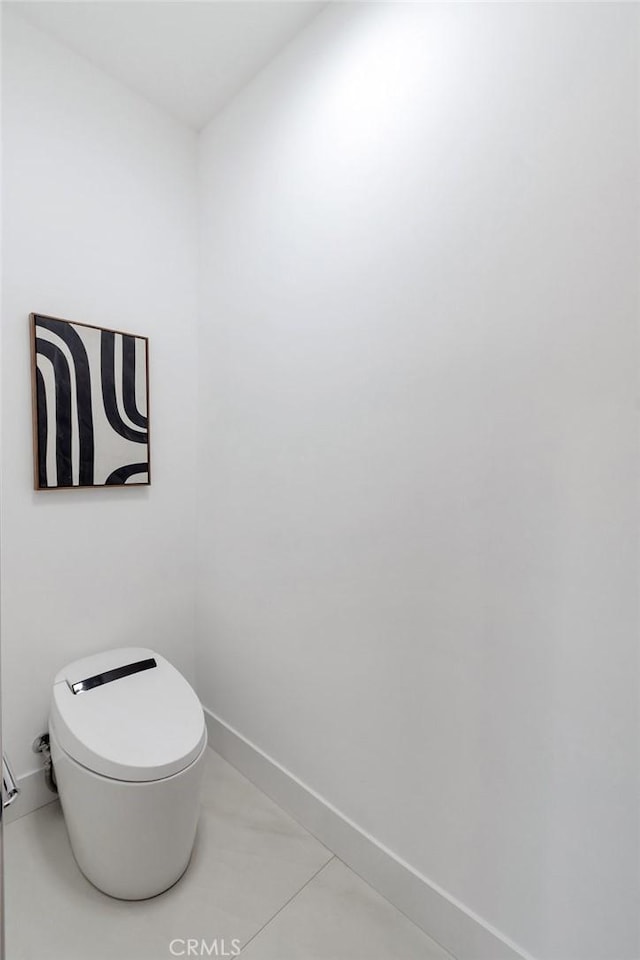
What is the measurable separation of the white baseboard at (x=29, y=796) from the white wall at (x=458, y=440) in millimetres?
752

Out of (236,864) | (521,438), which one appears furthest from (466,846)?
(521,438)

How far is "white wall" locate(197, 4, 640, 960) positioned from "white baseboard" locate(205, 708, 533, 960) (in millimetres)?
43

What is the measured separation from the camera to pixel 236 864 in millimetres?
1368

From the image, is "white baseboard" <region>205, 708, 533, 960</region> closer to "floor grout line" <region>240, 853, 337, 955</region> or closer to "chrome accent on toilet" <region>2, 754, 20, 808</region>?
"floor grout line" <region>240, 853, 337, 955</region>

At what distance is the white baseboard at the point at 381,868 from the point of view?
1.10 metres

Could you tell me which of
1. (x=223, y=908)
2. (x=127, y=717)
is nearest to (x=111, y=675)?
(x=127, y=717)

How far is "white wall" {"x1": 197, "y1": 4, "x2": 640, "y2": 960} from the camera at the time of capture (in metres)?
0.90

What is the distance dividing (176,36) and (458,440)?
1531 mm

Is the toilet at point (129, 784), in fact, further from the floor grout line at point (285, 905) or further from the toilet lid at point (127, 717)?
the floor grout line at point (285, 905)

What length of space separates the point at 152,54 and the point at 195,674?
2.25 metres

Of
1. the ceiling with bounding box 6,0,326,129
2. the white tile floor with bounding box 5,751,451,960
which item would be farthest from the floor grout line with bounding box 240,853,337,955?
the ceiling with bounding box 6,0,326,129

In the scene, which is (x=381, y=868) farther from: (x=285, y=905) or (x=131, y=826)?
(x=131, y=826)

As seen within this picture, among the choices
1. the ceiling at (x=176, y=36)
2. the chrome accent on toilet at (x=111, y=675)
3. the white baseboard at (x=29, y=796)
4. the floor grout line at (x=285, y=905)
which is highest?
the ceiling at (x=176, y=36)

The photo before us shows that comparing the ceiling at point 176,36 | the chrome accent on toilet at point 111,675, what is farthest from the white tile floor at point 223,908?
the ceiling at point 176,36
